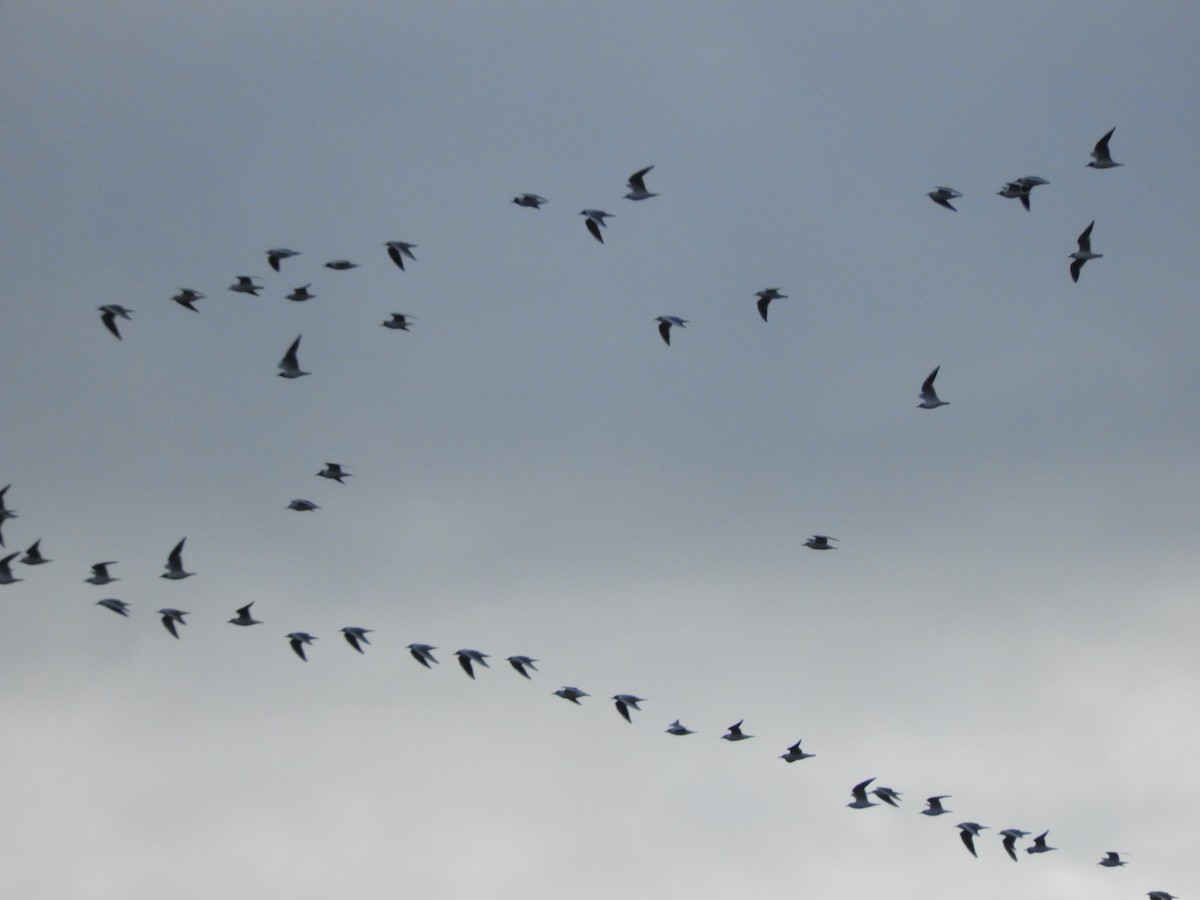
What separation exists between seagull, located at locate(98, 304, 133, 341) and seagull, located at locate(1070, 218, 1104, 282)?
128ft

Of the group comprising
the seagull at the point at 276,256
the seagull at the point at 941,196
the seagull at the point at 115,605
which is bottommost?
the seagull at the point at 115,605

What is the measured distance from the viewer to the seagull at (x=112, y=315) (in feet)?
309

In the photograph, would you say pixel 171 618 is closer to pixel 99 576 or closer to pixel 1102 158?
pixel 99 576

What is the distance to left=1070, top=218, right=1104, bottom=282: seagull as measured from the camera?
9286cm

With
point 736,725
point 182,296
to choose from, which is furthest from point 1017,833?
point 182,296

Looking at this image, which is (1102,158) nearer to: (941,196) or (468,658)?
(941,196)

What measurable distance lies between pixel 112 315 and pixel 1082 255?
40357 millimetres

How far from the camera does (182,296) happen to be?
94375 mm

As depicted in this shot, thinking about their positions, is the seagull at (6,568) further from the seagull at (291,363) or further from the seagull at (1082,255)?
the seagull at (1082,255)

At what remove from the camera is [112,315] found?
311 ft

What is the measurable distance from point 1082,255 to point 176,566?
3979cm

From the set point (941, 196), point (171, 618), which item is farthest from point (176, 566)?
point (941, 196)

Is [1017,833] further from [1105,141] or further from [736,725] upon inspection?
[1105,141]

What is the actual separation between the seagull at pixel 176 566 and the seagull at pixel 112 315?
9.11 meters
